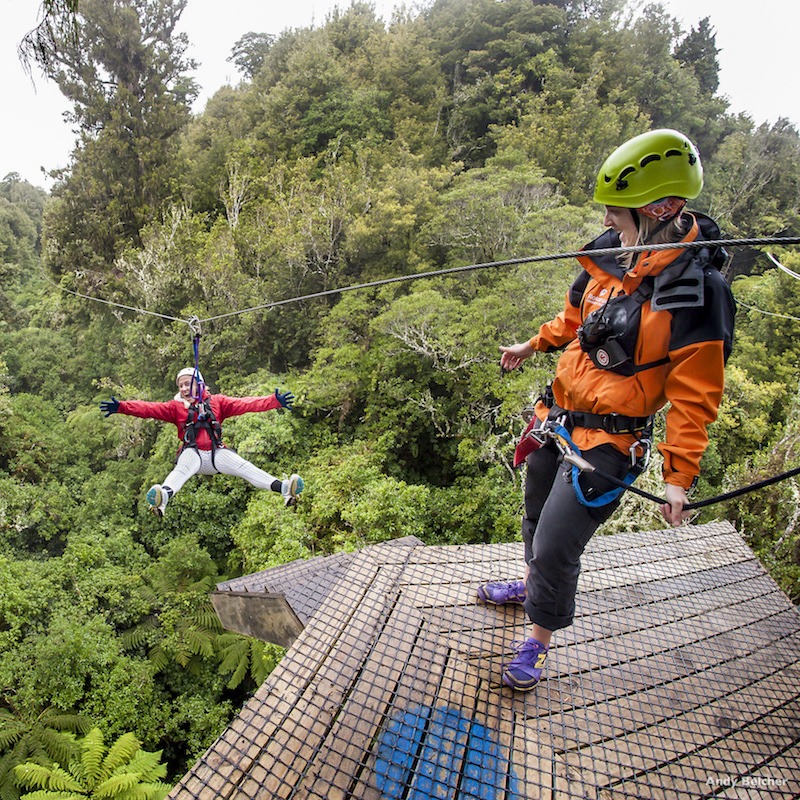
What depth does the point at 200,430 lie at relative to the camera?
4246 mm

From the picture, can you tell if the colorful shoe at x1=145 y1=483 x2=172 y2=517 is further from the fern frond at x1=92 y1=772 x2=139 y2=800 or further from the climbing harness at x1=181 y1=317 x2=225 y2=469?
the fern frond at x1=92 y1=772 x2=139 y2=800

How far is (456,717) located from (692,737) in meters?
0.90

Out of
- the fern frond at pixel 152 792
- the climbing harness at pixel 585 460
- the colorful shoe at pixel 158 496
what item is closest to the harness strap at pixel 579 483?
the climbing harness at pixel 585 460

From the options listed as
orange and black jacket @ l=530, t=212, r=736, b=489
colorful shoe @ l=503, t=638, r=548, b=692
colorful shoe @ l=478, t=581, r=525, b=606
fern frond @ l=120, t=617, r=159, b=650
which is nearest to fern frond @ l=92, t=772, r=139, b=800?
fern frond @ l=120, t=617, r=159, b=650

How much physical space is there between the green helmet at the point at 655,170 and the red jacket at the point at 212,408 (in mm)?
2961

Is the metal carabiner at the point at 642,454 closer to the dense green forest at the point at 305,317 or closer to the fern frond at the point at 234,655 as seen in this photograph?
the dense green forest at the point at 305,317

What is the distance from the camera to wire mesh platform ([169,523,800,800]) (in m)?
1.59

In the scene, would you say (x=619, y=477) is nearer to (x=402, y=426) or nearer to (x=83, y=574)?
(x=402, y=426)

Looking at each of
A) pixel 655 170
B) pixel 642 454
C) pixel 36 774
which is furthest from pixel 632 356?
pixel 36 774

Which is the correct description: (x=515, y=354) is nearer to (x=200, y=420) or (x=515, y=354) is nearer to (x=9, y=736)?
(x=200, y=420)

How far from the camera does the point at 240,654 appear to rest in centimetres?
669

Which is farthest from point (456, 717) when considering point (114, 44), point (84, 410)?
point (114, 44)

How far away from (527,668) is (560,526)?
662mm

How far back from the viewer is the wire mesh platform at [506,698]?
159 centimetres
